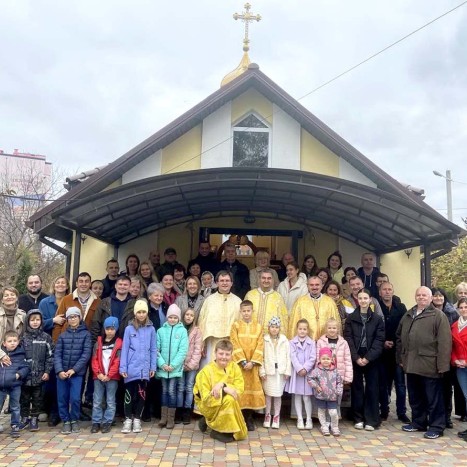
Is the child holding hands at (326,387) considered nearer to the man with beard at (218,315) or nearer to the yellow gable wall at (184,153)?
the man with beard at (218,315)

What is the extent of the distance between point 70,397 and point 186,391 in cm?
145

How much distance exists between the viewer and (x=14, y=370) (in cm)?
Result: 631

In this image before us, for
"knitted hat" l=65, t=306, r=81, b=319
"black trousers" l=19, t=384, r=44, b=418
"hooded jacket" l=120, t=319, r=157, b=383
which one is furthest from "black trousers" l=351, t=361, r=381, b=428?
"black trousers" l=19, t=384, r=44, b=418

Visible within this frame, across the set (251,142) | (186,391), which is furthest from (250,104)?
(186,391)

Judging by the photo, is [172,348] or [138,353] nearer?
[138,353]

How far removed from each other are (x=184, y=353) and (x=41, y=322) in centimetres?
186

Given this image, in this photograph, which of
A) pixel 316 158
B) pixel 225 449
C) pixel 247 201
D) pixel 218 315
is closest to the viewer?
pixel 225 449

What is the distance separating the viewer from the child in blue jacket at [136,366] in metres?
6.50

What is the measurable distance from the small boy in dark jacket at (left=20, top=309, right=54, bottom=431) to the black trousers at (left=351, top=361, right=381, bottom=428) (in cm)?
397

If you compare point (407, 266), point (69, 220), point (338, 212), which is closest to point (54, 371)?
point (69, 220)

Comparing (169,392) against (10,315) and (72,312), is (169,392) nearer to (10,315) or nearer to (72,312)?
(72,312)

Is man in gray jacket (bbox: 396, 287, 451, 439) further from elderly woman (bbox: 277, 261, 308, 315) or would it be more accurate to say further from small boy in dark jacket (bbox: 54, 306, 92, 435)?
small boy in dark jacket (bbox: 54, 306, 92, 435)

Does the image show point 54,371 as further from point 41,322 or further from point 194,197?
point 194,197

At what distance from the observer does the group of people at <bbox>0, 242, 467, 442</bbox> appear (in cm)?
648
